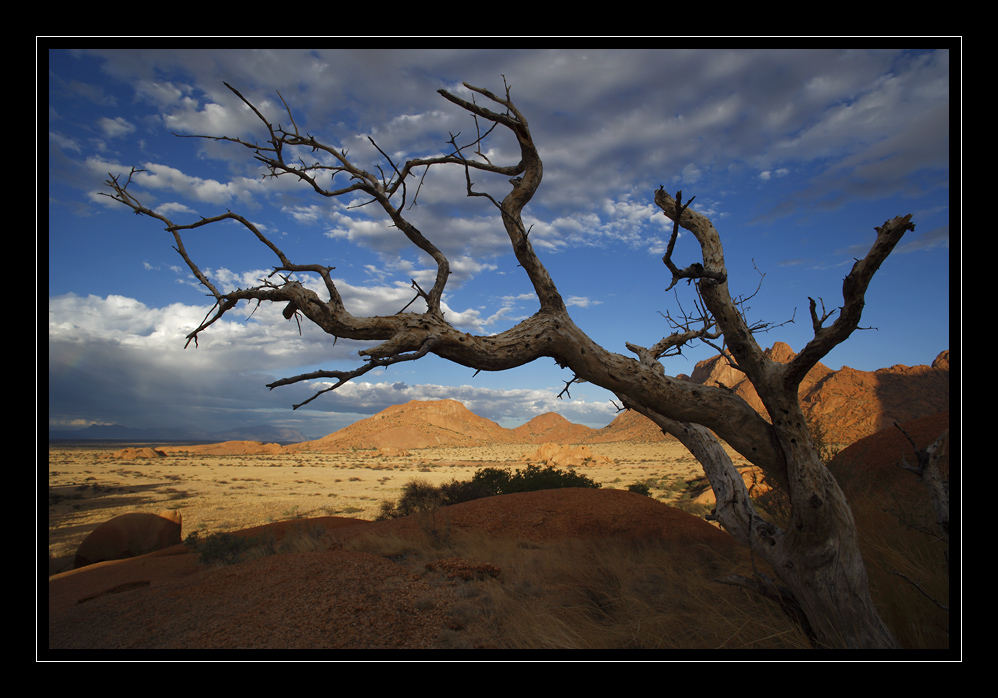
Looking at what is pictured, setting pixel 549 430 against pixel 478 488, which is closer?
pixel 478 488

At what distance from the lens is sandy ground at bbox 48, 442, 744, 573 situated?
17859 mm

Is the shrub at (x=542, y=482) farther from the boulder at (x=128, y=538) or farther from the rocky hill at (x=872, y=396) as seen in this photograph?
the rocky hill at (x=872, y=396)

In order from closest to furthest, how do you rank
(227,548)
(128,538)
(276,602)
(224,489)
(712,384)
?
(276,602), (227,548), (128,538), (224,489), (712,384)

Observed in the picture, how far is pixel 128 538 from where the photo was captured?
11.2 metres

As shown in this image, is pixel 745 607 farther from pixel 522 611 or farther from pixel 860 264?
pixel 860 264

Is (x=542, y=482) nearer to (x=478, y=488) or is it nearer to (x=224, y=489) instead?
(x=478, y=488)

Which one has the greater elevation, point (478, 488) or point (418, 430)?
point (478, 488)

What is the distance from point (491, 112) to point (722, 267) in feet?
9.29

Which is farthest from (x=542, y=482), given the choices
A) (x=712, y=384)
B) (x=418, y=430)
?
(x=418, y=430)

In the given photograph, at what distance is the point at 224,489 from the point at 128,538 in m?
17.5

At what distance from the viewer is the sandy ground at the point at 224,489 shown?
58.6 feet

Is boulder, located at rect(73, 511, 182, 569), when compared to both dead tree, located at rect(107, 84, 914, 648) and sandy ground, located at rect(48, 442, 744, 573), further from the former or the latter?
dead tree, located at rect(107, 84, 914, 648)

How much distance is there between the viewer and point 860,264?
3.27m
